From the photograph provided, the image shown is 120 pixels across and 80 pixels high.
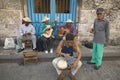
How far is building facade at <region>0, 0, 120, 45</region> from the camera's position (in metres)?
6.19

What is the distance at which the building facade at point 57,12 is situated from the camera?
6188 mm

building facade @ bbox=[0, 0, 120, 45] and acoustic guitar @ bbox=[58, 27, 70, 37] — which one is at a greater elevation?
building facade @ bbox=[0, 0, 120, 45]

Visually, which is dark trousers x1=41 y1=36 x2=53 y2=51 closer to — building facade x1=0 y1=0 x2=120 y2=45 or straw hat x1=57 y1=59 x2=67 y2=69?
building facade x1=0 y1=0 x2=120 y2=45

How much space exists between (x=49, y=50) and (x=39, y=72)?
138 cm

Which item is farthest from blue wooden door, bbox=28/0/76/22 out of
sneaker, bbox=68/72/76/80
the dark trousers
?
sneaker, bbox=68/72/76/80

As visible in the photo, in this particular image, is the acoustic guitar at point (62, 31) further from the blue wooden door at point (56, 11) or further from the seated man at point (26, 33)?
the seated man at point (26, 33)

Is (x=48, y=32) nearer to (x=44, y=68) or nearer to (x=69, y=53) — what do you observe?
(x=44, y=68)

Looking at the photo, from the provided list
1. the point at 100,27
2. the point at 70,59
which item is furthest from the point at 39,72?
the point at 100,27

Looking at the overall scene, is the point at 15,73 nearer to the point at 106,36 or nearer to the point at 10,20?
the point at 10,20

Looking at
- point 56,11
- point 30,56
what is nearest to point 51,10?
point 56,11

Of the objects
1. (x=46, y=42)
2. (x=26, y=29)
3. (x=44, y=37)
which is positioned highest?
(x=26, y=29)

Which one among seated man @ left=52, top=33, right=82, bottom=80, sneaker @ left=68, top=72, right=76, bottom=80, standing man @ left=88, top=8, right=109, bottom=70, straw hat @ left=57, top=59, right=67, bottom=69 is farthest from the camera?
standing man @ left=88, top=8, right=109, bottom=70

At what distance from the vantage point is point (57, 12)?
21.3 feet

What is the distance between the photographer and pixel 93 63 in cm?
543
